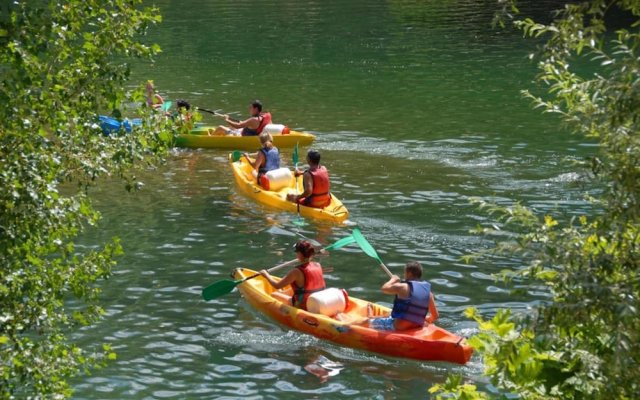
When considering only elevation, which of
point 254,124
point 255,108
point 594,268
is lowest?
point 254,124

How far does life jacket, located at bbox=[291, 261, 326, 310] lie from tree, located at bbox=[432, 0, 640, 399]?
651 cm

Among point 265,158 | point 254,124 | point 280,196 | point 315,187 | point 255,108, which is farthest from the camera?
point 254,124

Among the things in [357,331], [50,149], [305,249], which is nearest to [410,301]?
[357,331]

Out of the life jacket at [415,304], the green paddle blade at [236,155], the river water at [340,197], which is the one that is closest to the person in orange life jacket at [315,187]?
the river water at [340,197]

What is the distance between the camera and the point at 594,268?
5.09 metres

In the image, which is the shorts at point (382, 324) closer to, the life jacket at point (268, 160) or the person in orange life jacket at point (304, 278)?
the person in orange life jacket at point (304, 278)

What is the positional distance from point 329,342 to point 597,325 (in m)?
6.70

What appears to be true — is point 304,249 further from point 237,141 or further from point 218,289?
point 237,141

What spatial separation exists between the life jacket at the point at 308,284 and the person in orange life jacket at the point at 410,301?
1.23 metres

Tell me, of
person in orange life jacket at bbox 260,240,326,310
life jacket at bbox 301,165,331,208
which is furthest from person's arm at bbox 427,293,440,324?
life jacket at bbox 301,165,331,208

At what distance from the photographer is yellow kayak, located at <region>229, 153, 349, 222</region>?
54.4ft

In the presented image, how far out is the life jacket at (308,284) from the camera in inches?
495

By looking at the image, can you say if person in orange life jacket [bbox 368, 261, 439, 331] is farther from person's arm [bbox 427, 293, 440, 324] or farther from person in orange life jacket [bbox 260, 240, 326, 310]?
person in orange life jacket [bbox 260, 240, 326, 310]

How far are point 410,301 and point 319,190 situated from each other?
5510 millimetres
